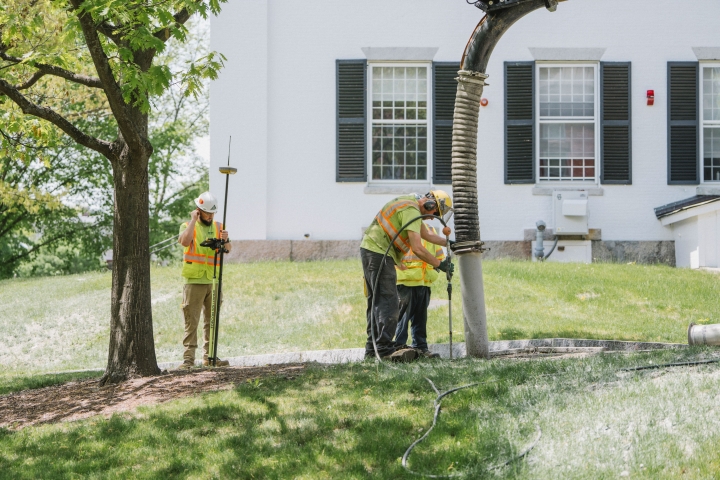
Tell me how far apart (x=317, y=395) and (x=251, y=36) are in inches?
450

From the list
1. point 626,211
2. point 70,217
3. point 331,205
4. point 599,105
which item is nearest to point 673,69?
point 599,105

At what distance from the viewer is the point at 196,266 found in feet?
32.3

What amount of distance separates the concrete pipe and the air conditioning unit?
8214 millimetres

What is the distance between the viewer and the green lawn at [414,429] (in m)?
5.01

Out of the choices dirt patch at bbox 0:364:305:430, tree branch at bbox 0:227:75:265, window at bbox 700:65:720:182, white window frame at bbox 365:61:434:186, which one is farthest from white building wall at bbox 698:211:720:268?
tree branch at bbox 0:227:75:265

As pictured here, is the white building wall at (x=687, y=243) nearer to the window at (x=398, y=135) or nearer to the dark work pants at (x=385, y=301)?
the window at (x=398, y=135)

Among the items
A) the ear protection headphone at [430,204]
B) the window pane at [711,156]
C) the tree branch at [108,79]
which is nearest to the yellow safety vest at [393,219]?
the ear protection headphone at [430,204]

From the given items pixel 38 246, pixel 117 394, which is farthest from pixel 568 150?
pixel 38 246

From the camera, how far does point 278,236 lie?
17.1 meters

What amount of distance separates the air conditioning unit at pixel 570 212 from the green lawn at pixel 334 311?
4.97 feet

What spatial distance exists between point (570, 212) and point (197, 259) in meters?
8.96

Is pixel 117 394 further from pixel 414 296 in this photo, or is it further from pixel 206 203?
pixel 414 296

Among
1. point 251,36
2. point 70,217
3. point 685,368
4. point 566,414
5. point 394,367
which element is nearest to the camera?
point 566,414

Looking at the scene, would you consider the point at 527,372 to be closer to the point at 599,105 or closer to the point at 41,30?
the point at 41,30
